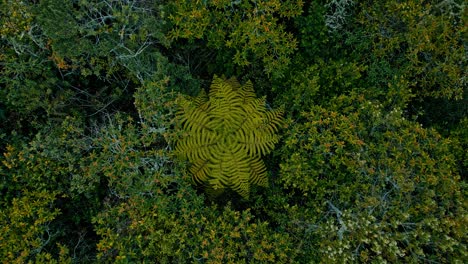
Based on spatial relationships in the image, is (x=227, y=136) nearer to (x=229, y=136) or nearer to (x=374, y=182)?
(x=229, y=136)

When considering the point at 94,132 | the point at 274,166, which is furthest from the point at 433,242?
A: the point at 94,132

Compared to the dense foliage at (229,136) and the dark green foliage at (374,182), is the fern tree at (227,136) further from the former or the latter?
the dark green foliage at (374,182)

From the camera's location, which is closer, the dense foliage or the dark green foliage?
the dark green foliage

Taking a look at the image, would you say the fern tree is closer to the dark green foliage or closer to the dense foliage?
the dense foliage

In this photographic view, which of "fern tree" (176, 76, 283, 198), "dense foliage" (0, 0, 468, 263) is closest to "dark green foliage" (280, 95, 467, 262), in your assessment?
"dense foliage" (0, 0, 468, 263)

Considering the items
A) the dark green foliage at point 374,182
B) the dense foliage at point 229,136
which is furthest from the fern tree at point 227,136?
the dark green foliage at point 374,182
